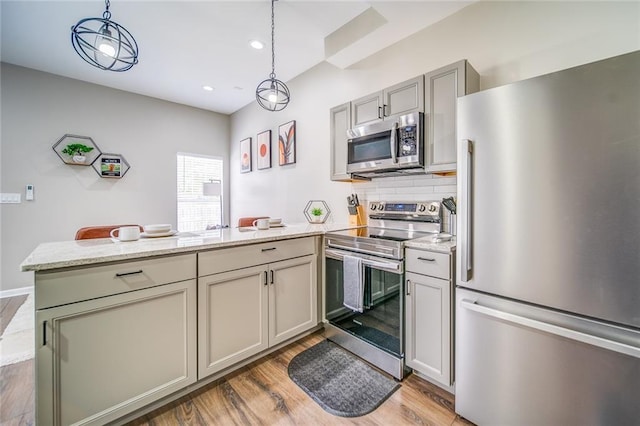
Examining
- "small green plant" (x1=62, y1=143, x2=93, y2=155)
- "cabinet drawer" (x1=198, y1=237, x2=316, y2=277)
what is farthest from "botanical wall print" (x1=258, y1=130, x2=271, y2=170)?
"small green plant" (x1=62, y1=143, x2=93, y2=155)

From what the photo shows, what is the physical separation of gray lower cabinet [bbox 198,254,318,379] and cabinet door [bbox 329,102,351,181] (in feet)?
2.86

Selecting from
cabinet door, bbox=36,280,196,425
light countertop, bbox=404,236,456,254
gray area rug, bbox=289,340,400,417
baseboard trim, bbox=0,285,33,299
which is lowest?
gray area rug, bbox=289,340,400,417

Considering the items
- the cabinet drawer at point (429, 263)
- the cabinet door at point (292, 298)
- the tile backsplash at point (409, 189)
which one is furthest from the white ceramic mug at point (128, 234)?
the tile backsplash at point (409, 189)

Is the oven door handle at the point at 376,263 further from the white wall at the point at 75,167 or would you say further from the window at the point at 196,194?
the white wall at the point at 75,167

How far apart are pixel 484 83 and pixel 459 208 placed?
123 cm

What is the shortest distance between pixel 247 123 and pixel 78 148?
2437mm

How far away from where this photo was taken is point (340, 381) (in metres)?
1.78

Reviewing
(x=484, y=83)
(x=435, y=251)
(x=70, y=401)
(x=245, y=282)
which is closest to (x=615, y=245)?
(x=435, y=251)

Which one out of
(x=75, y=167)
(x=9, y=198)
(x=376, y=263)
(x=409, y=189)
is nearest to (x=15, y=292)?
(x=9, y=198)

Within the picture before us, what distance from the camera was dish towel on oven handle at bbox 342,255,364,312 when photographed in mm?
1956

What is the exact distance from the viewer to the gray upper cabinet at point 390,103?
201cm

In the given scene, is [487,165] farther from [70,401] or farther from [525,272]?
[70,401]

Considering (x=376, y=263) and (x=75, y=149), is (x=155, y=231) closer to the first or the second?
(x=376, y=263)

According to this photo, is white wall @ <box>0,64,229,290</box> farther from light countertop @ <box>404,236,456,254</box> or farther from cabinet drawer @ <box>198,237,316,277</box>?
light countertop @ <box>404,236,456,254</box>
